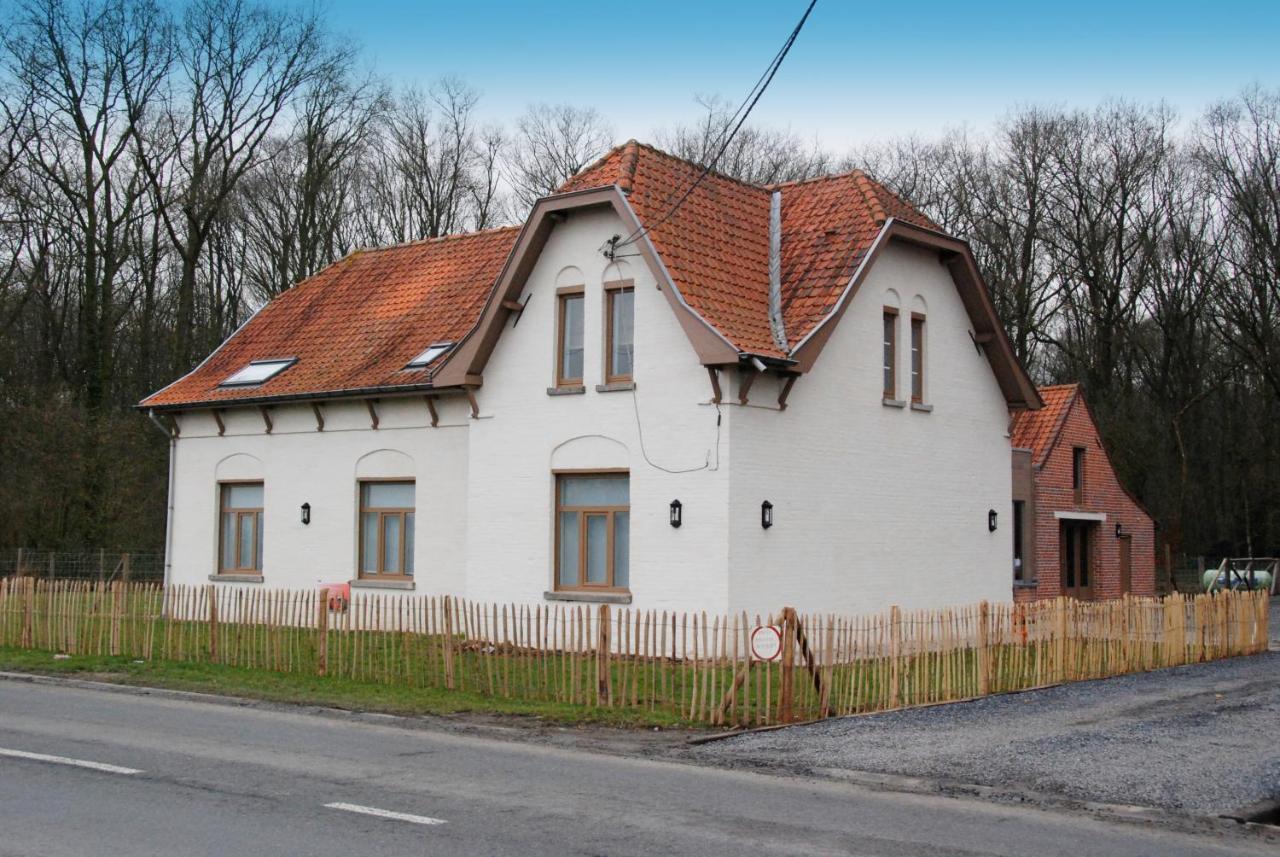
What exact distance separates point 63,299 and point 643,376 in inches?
1178

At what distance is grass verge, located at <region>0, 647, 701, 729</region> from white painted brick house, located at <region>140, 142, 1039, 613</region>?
3824 mm

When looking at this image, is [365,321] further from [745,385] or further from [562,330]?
[745,385]

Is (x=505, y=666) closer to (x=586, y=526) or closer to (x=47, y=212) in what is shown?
(x=586, y=526)

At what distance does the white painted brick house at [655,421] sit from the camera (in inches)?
781

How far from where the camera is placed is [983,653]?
56.7 ft

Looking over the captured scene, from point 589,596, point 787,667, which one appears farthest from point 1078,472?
point 787,667

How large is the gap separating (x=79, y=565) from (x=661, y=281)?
23.0 metres

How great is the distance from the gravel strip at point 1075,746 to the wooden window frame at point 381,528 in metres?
11.4

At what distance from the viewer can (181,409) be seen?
27.4 meters

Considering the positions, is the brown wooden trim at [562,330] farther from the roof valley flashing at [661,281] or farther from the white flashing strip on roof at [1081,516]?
the white flashing strip on roof at [1081,516]

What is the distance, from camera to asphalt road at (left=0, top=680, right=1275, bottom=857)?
8.82m

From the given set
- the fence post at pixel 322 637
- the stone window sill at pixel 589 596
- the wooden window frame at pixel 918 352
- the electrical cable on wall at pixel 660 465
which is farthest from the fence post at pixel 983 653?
the fence post at pixel 322 637

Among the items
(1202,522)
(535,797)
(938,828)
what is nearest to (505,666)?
(535,797)

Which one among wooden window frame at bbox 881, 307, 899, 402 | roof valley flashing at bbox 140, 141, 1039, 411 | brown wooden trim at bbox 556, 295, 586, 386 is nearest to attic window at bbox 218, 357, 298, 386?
roof valley flashing at bbox 140, 141, 1039, 411
